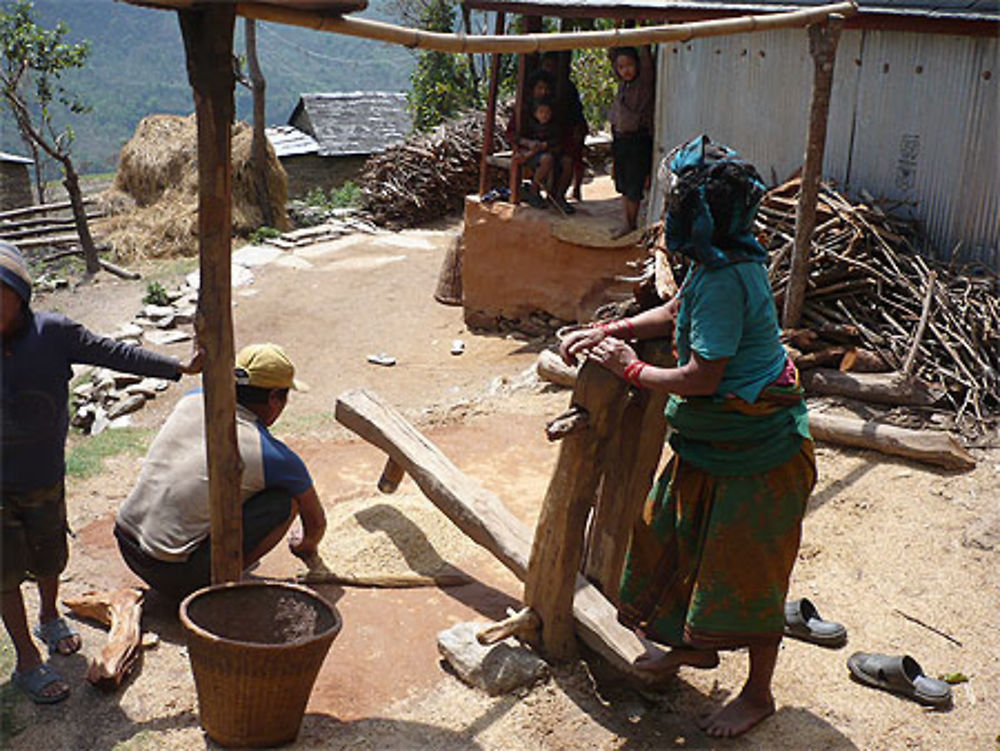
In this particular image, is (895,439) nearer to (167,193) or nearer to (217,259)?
(217,259)

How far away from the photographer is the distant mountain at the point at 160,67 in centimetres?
10500

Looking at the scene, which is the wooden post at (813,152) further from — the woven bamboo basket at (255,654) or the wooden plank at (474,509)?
the woven bamboo basket at (255,654)

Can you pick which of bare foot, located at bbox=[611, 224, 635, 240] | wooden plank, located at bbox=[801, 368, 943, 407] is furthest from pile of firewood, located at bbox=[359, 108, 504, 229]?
wooden plank, located at bbox=[801, 368, 943, 407]

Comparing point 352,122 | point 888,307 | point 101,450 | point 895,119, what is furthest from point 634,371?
point 352,122

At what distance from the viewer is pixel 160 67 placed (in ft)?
415

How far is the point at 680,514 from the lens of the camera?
3.18m

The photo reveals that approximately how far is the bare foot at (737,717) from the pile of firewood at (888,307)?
9.16ft

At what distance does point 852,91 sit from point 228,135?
5.88 metres

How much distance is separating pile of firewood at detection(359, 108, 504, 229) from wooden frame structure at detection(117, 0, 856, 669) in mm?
12552

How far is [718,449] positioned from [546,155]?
8.08 metres

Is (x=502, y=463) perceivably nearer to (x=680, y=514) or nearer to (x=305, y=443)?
Result: (x=305, y=443)

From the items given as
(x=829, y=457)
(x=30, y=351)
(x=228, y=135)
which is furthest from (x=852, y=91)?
(x=30, y=351)

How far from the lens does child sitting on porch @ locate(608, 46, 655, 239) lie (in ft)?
32.6

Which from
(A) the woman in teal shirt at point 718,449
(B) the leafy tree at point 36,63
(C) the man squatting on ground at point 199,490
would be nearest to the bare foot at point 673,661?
(A) the woman in teal shirt at point 718,449
